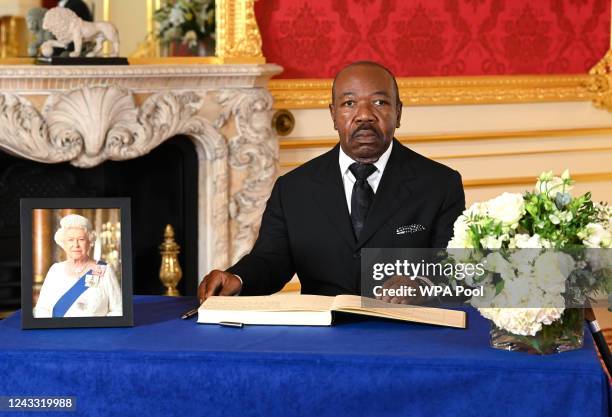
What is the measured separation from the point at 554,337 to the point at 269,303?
708 mm

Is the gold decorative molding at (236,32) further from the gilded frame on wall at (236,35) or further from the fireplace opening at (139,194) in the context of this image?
the fireplace opening at (139,194)

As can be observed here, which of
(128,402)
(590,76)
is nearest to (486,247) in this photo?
(128,402)

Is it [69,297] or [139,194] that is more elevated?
[139,194]

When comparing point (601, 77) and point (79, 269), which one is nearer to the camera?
point (79, 269)

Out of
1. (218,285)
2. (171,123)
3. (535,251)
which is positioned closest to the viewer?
(535,251)

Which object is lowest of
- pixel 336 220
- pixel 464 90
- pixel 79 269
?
pixel 79 269

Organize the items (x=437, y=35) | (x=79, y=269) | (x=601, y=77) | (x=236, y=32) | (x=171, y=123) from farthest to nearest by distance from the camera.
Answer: (x=601, y=77) → (x=437, y=35) → (x=236, y=32) → (x=171, y=123) → (x=79, y=269)

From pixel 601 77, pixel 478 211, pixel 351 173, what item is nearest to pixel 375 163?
pixel 351 173

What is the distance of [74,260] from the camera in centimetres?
276

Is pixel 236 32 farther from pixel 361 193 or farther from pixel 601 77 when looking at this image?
pixel 361 193

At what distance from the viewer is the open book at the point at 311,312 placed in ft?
9.05

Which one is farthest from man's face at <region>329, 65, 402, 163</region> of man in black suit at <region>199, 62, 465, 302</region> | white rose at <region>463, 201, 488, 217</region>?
white rose at <region>463, 201, 488, 217</region>

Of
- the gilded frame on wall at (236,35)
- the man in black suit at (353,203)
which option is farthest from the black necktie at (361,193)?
the gilded frame on wall at (236,35)

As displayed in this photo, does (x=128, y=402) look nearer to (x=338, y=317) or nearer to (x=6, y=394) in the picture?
(x=6, y=394)
